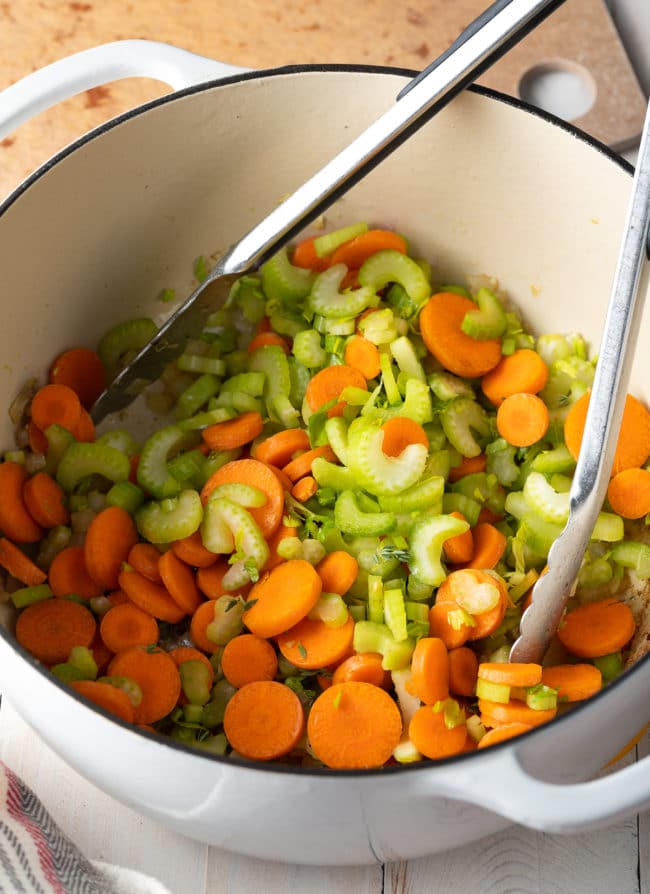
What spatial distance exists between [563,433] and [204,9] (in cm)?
111

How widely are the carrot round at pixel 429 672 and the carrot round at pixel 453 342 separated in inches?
17.6

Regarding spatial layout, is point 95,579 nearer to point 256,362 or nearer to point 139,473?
point 139,473

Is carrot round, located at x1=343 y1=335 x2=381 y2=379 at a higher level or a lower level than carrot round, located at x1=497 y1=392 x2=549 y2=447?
higher

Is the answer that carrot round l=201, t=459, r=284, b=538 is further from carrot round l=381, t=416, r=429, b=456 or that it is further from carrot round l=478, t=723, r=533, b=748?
carrot round l=478, t=723, r=533, b=748

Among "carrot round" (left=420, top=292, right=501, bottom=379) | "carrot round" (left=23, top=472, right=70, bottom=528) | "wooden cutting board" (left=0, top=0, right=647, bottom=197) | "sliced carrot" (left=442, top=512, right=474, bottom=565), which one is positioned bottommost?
"carrot round" (left=23, top=472, right=70, bottom=528)

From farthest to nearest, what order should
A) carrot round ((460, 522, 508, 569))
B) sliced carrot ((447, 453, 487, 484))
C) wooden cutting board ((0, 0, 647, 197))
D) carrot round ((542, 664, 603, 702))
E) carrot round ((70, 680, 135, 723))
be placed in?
wooden cutting board ((0, 0, 647, 197))
sliced carrot ((447, 453, 487, 484))
carrot round ((460, 522, 508, 569))
carrot round ((542, 664, 603, 702))
carrot round ((70, 680, 135, 723))

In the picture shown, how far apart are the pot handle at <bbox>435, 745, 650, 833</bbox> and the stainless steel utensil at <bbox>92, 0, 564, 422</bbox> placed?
79 cm

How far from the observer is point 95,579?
60.1 inches

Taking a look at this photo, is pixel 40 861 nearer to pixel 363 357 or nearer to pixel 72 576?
pixel 72 576

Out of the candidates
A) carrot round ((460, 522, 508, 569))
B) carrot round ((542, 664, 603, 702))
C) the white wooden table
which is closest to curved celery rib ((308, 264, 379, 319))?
carrot round ((460, 522, 508, 569))

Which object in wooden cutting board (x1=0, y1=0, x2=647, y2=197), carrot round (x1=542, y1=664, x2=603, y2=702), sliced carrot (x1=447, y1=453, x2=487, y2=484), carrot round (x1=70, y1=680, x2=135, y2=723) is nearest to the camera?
carrot round (x1=70, y1=680, x2=135, y2=723)

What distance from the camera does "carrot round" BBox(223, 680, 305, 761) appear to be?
4.51 feet

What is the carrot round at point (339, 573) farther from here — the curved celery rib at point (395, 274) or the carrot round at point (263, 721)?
the curved celery rib at point (395, 274)

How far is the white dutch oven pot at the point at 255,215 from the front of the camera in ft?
3.89
